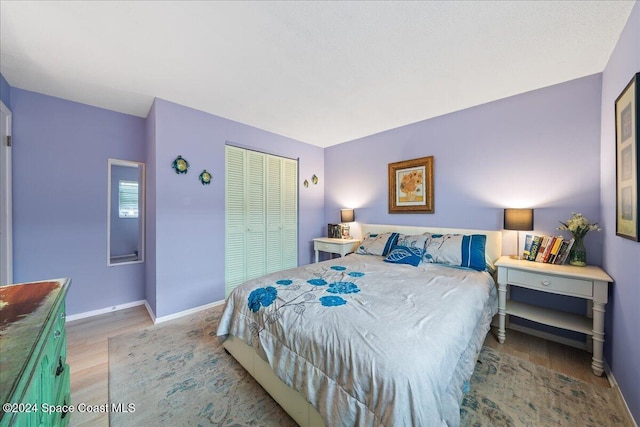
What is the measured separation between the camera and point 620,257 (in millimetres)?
1626

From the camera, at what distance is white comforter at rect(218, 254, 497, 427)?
991 millimetres

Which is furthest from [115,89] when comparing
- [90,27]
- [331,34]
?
[331,34]

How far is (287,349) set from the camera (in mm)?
1379

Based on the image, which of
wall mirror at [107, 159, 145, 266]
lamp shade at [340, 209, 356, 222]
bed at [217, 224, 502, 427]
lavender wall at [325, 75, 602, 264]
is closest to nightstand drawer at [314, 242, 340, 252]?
lamp shade at [340, 209, 356, 222]

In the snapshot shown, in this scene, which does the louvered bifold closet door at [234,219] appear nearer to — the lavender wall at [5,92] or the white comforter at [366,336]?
the white comforter at [366,336]

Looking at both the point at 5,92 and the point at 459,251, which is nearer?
the point at 5,92

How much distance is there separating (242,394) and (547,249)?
9.29 ft

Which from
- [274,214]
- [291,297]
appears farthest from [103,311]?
Result: [291,297]

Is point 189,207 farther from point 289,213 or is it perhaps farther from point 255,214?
point 289,213

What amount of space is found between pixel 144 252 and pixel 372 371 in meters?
3.40

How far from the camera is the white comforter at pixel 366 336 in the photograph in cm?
99

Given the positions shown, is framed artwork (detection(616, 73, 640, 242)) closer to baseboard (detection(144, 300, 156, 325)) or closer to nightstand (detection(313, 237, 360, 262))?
nightstand (detection(313, 237, 360, 262))

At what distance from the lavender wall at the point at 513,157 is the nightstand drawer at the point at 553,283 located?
533 millimetres

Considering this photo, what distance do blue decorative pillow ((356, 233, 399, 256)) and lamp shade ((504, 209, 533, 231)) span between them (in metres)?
1.17
